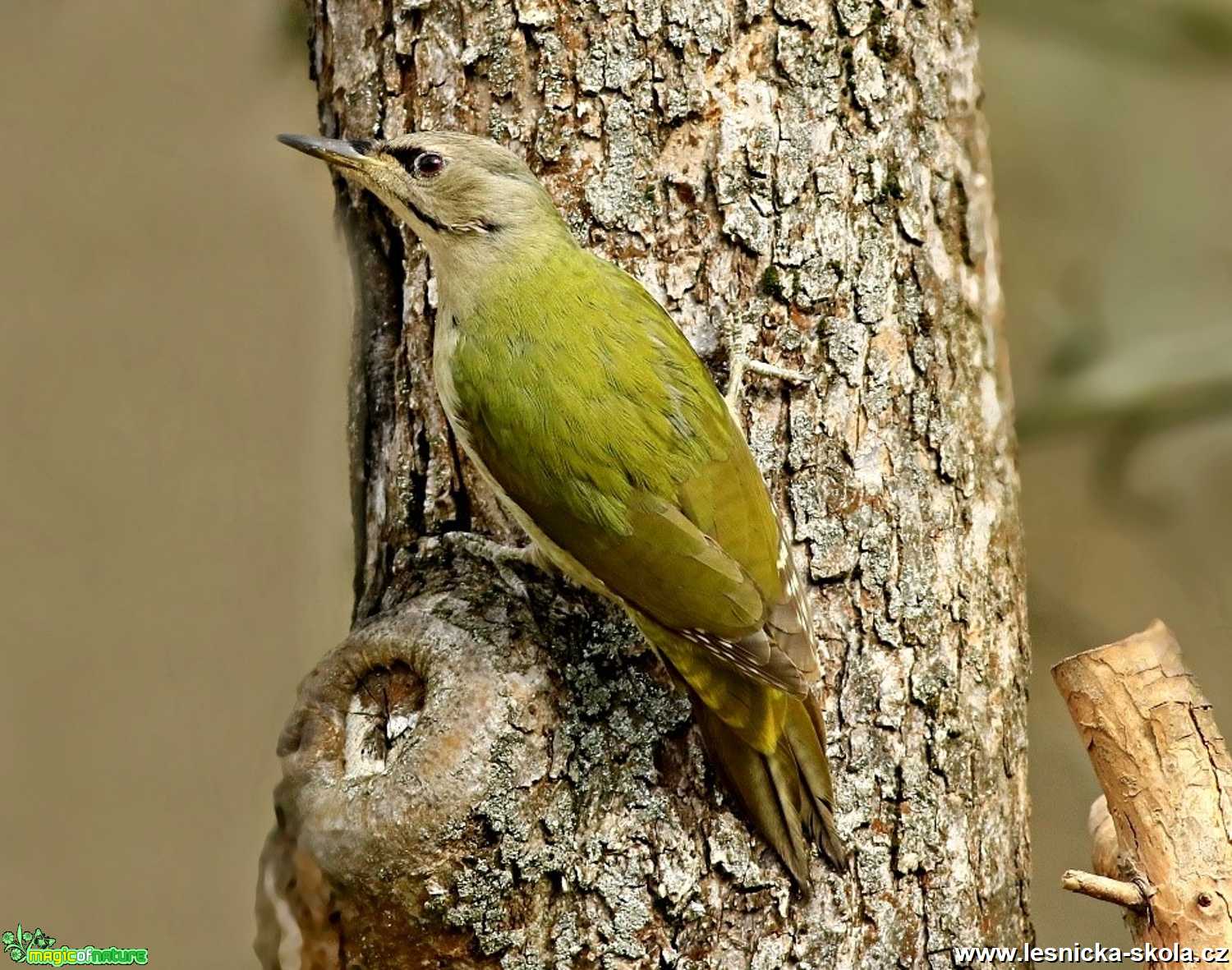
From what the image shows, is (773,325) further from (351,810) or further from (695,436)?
(351,810)

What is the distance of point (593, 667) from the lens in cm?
286

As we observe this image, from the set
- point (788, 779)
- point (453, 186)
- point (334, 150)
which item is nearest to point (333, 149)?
point (334, 150)

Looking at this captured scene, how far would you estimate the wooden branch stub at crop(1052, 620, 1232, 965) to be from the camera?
259 cm

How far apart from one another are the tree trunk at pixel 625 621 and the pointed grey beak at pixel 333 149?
0.45 ft

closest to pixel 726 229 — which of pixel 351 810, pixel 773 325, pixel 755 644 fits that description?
pixel 773 325

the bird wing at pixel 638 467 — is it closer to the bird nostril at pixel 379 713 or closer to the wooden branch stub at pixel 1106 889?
the bird nostril at pixel 379 713

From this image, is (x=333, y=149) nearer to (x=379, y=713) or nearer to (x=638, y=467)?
(x=638, y=467)

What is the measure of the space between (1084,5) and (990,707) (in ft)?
12.8

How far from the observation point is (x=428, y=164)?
10.2 feet

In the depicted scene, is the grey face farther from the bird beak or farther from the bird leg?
the bird leg

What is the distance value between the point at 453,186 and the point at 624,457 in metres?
0.75

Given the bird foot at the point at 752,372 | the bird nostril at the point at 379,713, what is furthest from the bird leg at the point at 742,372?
the bird nostril at the point at 379,713

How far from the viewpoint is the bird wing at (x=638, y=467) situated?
284 cm

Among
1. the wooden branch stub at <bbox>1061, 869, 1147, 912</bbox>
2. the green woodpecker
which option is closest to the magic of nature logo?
the green woodpecker
